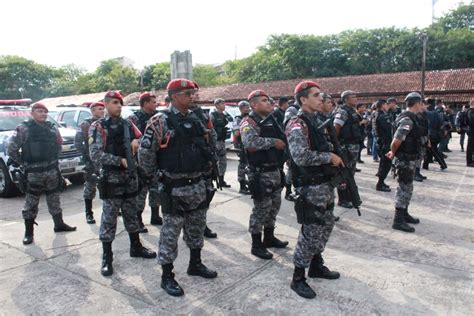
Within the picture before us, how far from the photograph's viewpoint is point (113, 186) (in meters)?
4.11

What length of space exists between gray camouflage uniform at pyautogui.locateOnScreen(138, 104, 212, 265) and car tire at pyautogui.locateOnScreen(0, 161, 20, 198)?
5.41 m

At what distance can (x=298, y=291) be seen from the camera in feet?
11.3

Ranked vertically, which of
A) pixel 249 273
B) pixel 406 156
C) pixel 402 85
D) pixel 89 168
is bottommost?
pixel 249 273

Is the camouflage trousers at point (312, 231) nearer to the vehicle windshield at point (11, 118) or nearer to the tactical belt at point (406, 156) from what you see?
the tactical belt at point (406, 156)

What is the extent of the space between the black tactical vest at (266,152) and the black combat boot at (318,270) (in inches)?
43.8

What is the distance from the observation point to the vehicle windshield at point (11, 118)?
809 cm

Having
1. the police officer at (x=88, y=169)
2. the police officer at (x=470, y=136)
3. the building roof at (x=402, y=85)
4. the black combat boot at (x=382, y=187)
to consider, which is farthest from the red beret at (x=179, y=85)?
the building roof at (x=402, y=85)

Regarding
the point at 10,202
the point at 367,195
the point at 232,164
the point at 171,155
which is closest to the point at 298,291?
the point at 171,155

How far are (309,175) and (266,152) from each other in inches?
36.6

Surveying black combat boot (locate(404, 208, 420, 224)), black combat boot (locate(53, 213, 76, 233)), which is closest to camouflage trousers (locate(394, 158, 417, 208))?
black combat boot (locate(404, 208, 420, 224))

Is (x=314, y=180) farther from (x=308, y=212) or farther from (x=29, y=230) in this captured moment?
(x=29, y=230)

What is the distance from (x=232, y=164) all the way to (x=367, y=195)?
5124mm

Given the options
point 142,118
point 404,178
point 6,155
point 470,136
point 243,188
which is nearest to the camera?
point 404,178

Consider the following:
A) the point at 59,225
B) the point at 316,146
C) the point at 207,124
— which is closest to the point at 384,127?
the point at 207,124
